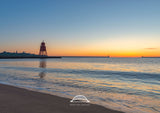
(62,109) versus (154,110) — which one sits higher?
(62,109)

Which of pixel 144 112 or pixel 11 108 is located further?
pixel 144 112

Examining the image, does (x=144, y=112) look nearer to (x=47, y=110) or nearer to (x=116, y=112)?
(x=116, y=112)

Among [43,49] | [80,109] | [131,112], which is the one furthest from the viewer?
[43,49]

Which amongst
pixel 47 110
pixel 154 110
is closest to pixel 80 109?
pixel 47 110

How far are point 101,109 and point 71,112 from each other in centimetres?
133

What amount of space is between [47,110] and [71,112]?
95 cm

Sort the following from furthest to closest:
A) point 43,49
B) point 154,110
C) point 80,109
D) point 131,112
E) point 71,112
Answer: point 43,49, point 154,110, point 131,112, point 80,109, point 71,112

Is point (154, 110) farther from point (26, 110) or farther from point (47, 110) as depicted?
point (26, 110)

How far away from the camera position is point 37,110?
17.6ft

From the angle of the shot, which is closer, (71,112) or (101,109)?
(71,112)

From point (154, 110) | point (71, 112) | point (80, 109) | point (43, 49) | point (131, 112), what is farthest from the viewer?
point (43, 49)

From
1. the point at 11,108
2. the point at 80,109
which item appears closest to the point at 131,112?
the point at 80,109

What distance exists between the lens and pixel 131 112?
6.00m

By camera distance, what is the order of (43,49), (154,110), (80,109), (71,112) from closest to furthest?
(71,112) < (80,109) < (154,110) < (43,49)
